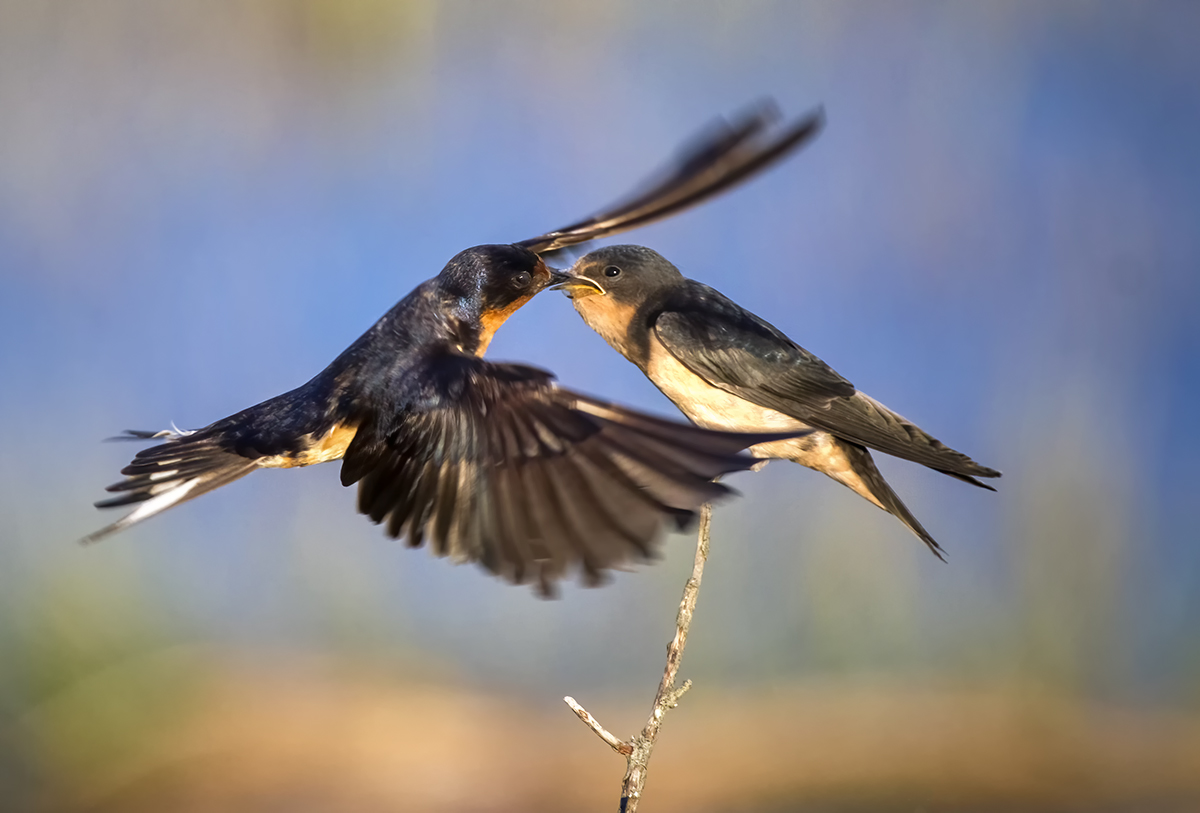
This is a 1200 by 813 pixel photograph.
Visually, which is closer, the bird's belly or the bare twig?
the bare twig

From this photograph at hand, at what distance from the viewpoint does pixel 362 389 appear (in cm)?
72

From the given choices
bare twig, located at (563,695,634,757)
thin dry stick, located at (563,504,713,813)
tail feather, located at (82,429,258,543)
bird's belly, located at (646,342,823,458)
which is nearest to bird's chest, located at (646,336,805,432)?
bird's belly, located at (646,342,823,458)

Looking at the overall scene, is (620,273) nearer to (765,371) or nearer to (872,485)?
(765,371)

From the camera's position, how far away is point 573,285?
1.01 meters

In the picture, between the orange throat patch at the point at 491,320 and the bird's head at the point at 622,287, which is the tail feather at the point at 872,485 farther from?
the orange throat patch at the point at 491,320

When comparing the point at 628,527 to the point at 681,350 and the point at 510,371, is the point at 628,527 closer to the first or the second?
the point at 510,371

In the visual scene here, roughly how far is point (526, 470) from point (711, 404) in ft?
1.59

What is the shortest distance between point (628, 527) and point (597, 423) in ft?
0.25

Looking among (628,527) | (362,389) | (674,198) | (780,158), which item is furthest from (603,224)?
(628,527)

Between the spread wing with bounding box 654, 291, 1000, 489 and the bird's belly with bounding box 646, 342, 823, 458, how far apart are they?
1 centimetres

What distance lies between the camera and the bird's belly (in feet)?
3.56

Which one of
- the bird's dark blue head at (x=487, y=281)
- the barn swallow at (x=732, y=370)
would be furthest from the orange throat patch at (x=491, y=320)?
the barn swallow at (x=732, y=370)

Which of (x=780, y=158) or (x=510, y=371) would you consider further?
(x=780, y=158)

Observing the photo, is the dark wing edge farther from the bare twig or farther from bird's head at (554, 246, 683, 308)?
the bare twig
